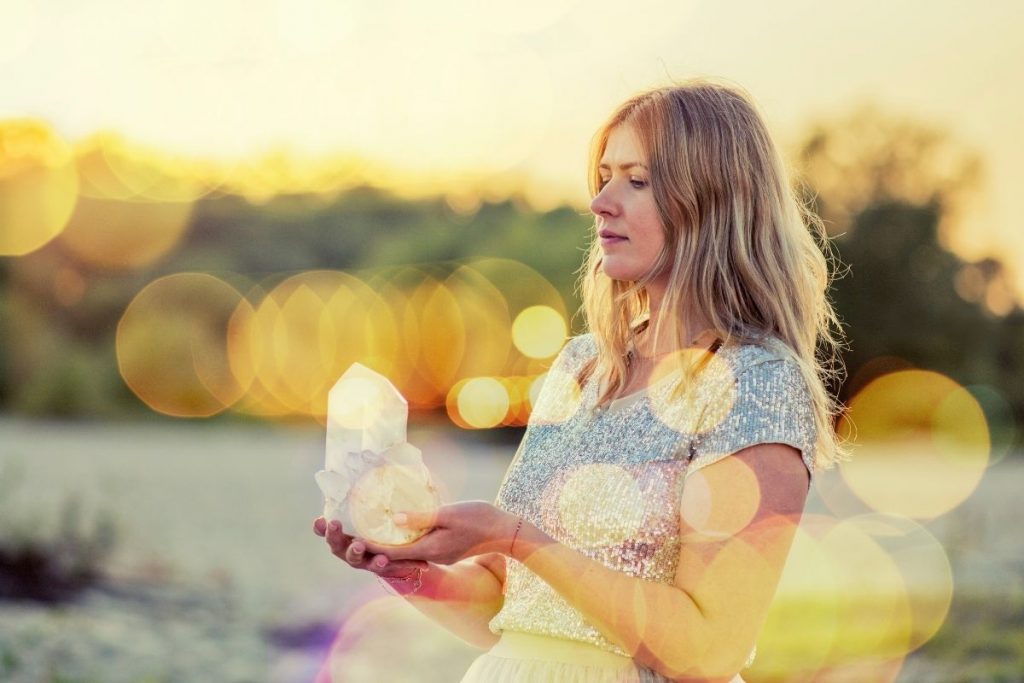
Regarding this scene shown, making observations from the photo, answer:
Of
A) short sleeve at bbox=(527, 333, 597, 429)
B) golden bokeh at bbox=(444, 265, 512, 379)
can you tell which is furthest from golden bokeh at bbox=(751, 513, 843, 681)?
golden bokeh at bbox=(444, 265, 512, 379)

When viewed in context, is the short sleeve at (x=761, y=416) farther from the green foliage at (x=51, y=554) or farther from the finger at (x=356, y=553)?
the green foliage at (x=51, y=554)

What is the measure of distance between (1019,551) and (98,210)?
19.3 meters

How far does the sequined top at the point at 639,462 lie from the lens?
1.88m

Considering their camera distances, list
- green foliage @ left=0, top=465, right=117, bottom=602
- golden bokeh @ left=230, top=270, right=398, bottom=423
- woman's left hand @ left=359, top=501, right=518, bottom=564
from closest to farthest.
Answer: woman's left hand @ left=359, top=501, right=518, bottom=564 → green foliage @ left=0, top=465, right=117, bottom=602 → golden bokeh @ left=230, top=270, right=398, bottom=423

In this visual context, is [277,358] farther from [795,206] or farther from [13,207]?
[795,206]

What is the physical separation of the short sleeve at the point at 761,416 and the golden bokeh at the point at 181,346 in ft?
75.1

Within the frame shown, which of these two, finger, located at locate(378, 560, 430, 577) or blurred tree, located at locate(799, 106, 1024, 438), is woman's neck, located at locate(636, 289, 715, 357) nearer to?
finger, located at locate(378, 560, 430, 577)

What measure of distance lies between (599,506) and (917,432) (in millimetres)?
21047

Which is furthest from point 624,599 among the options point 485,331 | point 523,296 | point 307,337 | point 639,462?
point 307,337

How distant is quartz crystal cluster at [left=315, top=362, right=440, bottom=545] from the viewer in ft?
5.73

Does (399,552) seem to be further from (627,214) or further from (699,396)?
(627,214)

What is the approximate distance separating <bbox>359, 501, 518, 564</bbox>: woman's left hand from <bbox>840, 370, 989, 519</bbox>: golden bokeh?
16.9m

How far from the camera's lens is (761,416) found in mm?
1860

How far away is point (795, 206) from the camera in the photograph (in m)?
2.10
